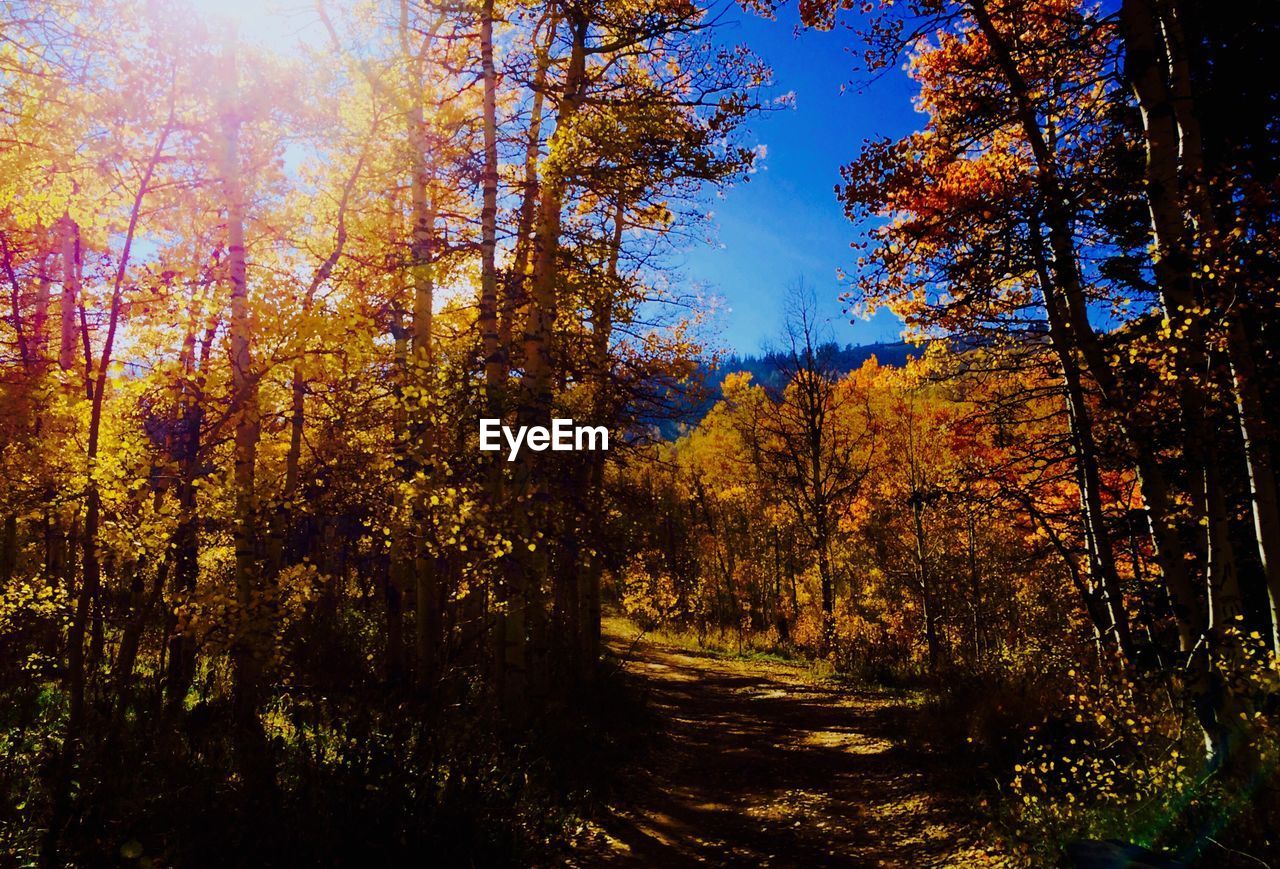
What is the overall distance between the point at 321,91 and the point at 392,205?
7.71 ft

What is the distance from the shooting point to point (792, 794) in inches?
295

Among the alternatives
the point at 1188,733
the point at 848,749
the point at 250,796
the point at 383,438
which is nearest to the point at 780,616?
the point at 848,749

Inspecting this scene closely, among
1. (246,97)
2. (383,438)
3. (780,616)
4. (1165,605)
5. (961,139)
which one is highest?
(246,97)

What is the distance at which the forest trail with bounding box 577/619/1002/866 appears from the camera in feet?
19.4

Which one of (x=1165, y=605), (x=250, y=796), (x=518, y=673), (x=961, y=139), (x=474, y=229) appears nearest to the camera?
(x=250, y=796)

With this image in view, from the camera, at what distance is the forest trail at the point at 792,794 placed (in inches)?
233

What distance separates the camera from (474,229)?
10336 mm

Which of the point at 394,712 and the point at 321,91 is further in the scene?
the point at 321,91

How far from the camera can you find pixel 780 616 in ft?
76.4

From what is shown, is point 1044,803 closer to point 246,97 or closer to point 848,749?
point 848,749

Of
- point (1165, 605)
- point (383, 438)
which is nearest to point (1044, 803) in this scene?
point (1165, 605)

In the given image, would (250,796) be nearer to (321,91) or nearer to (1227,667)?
(1227,667)

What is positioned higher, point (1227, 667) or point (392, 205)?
point (392, 205)

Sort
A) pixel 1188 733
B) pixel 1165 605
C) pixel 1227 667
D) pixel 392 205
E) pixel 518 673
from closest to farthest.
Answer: pixel 1227 667
pixel 1188 733
pixel 518 673
pixel 1165 605
pixel 392 205
